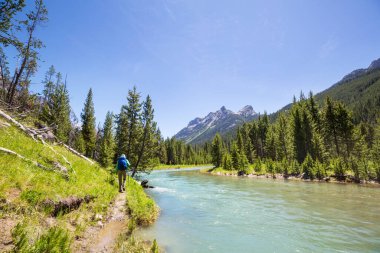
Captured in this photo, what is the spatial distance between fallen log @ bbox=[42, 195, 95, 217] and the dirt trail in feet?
4.55

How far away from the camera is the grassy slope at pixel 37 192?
6.74 meters

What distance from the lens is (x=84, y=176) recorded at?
519 inches

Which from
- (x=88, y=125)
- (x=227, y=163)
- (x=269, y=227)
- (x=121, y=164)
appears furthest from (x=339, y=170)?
(x=88, y=125)

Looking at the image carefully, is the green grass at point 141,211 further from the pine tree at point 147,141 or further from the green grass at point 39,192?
the pine tree at point 147,141

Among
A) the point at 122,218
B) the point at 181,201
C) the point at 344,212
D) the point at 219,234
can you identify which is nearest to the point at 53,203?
the point at 122,218

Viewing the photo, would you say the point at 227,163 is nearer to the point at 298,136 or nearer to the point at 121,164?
the point at 298,136

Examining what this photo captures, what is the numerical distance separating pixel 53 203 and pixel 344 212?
1953 centimetres

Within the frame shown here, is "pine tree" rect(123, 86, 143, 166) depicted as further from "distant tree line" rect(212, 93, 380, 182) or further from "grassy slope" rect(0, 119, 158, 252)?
"distant tree line" rect(212, 93, 380, 182)

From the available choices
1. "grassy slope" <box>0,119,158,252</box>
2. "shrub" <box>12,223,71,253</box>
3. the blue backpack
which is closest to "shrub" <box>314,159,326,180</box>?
"grassy slope" <box>0,119,158,252</box>

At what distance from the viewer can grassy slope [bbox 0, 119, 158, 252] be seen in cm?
674

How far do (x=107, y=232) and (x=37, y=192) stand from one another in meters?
3.60

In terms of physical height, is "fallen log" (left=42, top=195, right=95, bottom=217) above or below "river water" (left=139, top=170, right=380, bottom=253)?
above

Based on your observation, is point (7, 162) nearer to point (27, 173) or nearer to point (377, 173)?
point (27, 173)

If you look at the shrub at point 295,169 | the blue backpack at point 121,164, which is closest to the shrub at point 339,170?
the shrub at point 295,169
